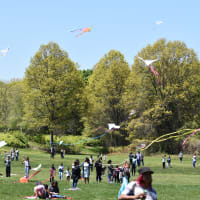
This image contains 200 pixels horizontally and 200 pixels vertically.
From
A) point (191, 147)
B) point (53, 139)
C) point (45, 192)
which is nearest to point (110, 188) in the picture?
point (45, 192)

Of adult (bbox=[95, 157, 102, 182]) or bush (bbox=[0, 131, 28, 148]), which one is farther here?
bush (bbox=[0, 131, 28, 148])

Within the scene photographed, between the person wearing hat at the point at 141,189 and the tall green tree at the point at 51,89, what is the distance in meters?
45.7

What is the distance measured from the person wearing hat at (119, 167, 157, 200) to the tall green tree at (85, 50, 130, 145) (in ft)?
169

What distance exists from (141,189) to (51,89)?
4648 cm

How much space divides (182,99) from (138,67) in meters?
7.85

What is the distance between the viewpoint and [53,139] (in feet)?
182

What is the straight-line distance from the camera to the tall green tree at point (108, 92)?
58.5m

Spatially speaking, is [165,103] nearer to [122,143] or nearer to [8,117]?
[122,143]

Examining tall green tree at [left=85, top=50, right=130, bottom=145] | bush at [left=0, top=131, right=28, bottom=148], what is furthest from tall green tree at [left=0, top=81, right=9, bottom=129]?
tall green tree at [left=85, top=50, right=130, bottom=145]

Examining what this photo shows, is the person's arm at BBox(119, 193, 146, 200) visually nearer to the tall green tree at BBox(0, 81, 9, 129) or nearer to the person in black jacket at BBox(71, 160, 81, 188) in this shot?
the person in black jacket at BBox(71, 160, 81, 188)

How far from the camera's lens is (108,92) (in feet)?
192

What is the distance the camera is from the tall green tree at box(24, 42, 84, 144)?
5112 centimetres

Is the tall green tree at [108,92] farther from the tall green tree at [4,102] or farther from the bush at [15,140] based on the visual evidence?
the tall green tree at [4,102]

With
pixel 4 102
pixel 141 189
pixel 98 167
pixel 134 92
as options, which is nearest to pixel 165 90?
pixel 134 92
